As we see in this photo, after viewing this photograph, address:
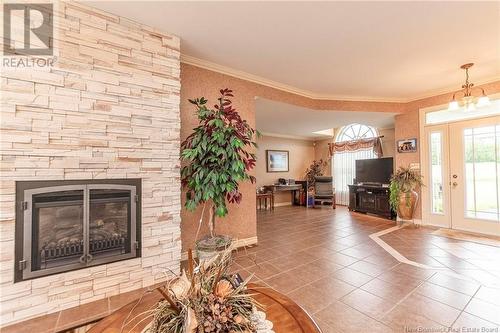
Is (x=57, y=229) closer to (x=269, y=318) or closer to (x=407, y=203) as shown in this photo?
(x=269, y=318)

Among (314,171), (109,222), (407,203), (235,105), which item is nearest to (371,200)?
(407,203)

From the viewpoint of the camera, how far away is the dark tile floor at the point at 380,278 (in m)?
1.74

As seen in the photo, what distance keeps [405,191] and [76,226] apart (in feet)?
18.4

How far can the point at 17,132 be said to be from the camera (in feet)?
5.77

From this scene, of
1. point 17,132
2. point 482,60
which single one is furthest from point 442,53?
point 17,132

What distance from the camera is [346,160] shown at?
7.46 metres

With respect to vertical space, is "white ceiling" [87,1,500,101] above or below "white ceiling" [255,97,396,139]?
above

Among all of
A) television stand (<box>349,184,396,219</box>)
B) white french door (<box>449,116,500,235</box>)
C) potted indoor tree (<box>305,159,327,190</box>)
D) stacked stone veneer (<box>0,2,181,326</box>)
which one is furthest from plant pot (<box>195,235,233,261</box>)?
potted indoor tree (<box>305,159,327,190</box>)

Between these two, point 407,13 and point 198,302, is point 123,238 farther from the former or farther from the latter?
point 407,13

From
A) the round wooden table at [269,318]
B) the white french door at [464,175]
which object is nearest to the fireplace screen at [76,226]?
the round wooden table at [269,318]

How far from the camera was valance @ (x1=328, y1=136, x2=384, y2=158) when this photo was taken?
6.46m

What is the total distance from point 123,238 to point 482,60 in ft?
17.3

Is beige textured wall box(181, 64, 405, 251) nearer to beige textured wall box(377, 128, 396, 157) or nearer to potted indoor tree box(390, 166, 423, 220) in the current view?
potted indoor tree box(390, 166, 423, 220)

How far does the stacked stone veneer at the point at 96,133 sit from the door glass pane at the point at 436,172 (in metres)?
5.08
